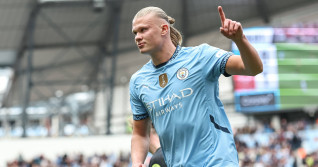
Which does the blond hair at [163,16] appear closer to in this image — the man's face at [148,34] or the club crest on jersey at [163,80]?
→ the man's face at [148,34]

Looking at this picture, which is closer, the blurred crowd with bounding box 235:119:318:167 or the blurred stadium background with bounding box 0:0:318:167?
the blurred crowd with bounding box 235:119:318:167

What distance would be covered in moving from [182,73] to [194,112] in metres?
0.27

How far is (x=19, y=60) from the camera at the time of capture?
29219mm

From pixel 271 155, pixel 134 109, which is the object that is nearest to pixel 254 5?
pixel 271 155

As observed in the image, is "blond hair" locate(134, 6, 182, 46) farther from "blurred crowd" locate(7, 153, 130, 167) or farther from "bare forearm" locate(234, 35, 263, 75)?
"blurred crowd" locate(7, 153, 130, 167)

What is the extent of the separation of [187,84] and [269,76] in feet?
62.5

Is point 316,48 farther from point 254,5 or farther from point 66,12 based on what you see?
point 66,12

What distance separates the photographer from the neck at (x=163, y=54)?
355 centimetres

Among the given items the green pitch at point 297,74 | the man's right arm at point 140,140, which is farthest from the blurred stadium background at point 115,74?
the man's right arm at point 140,140

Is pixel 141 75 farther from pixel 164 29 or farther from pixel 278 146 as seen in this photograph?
pixel 278 146

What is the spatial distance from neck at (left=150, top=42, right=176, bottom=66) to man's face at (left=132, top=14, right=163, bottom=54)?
0.15 ft

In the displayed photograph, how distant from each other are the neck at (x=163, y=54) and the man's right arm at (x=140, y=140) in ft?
1.51

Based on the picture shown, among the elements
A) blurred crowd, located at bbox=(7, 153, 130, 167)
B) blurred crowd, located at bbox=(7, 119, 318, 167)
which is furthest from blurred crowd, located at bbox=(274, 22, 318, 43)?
→ blurred crowd, located at bbox=(7, 153, 130, 167)

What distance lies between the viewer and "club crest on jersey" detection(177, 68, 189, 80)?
340 centimetres
